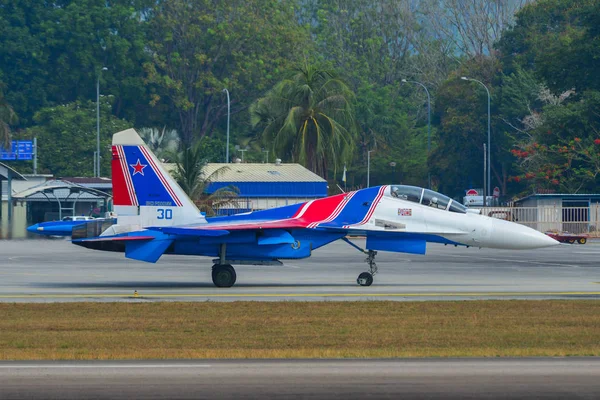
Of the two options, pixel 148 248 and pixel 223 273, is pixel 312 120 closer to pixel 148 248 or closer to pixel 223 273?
pixel 223 273

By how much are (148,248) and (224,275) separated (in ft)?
6.99

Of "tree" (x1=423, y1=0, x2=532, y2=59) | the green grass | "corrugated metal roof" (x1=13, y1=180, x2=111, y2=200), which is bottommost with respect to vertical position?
the green grass

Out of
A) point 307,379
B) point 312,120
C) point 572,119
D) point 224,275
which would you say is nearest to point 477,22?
point 312,120

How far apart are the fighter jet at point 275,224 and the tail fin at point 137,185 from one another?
A: 3 centimetres

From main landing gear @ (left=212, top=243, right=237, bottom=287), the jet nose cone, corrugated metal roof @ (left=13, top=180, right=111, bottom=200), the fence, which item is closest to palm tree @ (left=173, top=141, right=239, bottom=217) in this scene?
corrugated metal roof @ (left=13, top=180, right=111, bottom=200)

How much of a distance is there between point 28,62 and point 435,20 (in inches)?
2586

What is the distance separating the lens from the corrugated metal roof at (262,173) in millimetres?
78500

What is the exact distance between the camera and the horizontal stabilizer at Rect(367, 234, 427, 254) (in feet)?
90.4

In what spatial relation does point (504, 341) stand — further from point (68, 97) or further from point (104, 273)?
point (68, 97)

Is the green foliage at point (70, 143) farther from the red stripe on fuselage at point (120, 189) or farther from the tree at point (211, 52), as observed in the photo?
the red stripe on fuselage at point (120, 189)

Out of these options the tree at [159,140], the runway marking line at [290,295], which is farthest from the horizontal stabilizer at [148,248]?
the tree at [159,140]

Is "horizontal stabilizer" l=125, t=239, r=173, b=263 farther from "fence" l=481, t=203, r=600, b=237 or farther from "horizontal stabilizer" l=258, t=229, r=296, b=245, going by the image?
"fence" l=481, t=203, r=600, b=237

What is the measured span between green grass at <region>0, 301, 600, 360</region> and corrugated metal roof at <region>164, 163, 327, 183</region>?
181ft

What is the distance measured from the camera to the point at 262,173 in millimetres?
79812
